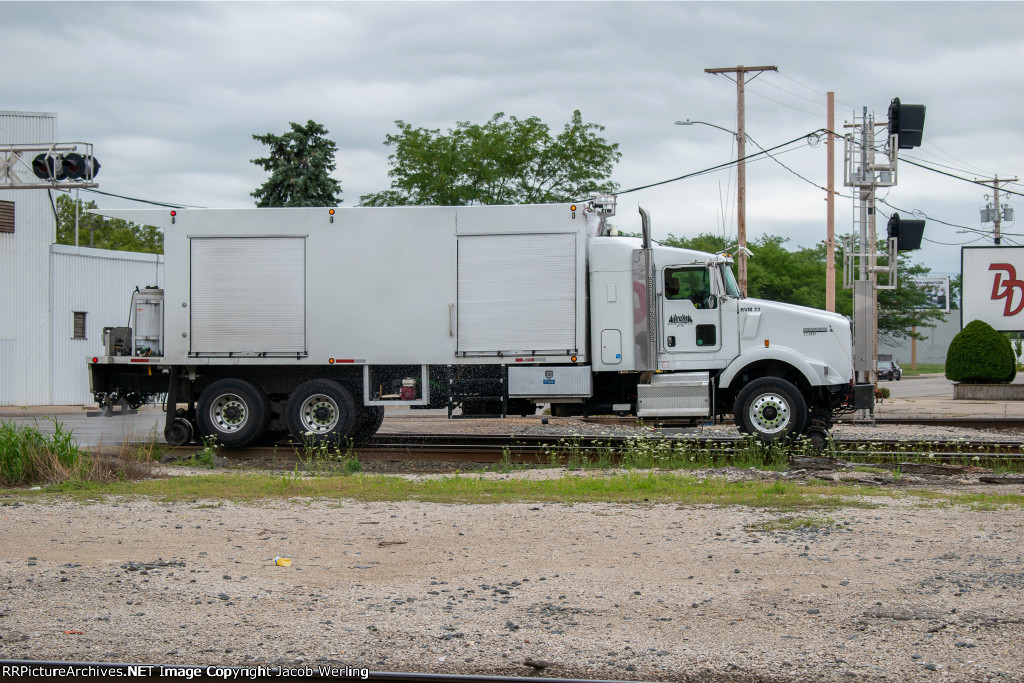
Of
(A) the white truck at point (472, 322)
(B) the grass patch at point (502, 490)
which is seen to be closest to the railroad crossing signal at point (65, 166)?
(A) the white truck at point (472, 322)

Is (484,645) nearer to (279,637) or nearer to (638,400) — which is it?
(279,637)

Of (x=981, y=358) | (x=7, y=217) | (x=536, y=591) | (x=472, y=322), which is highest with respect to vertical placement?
(x=7, y=217)

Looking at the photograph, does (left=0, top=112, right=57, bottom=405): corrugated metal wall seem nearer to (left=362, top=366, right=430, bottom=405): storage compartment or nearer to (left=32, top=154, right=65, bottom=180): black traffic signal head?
(left=32, top=154, right=65, bottom=180): black traffic signal head

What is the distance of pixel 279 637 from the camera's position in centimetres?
525

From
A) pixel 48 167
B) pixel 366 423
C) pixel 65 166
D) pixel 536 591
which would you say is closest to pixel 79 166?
pixel 65 166

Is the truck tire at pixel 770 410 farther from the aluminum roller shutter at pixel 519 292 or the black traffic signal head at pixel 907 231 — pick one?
the black traffic signal head at pixel 907 231

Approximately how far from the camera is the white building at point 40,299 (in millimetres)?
29000

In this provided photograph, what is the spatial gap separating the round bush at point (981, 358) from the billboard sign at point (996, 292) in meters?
A: 4.34

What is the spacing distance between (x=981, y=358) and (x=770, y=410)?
20.4 m

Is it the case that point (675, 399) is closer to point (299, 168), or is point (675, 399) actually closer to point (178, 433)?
point (178, 433)

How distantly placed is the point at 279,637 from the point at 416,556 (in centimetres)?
209

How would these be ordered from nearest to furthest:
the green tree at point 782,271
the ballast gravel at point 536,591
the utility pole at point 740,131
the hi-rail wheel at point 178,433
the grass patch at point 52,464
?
the ballast gravel at point 536,591 < the grass patch at point 52,464 < the hi-rail wheel at point 178,433 < the utility pole at point 740,131 < the green tree at point 782,271

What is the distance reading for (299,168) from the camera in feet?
108

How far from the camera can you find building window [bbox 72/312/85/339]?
3055 centimetres
